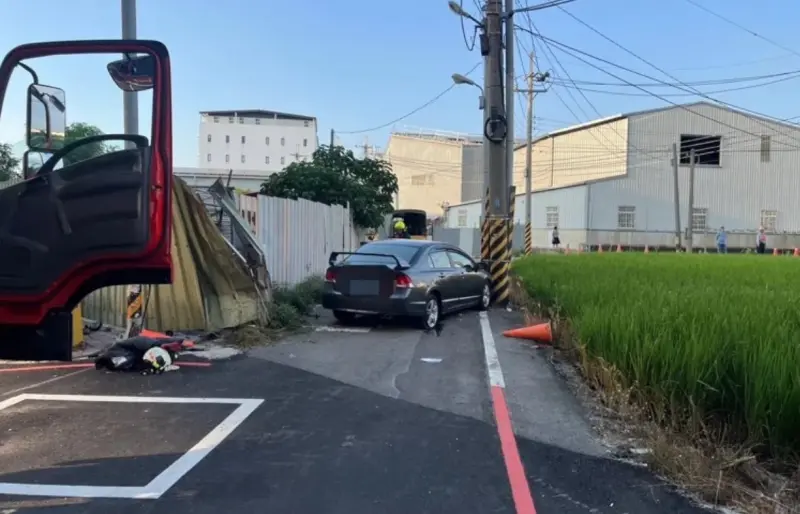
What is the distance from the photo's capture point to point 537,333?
10.4m

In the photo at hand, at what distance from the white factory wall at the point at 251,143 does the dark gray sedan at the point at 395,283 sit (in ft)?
277

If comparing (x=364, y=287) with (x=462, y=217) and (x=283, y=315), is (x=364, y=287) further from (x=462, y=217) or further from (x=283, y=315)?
(x=462, y=217)

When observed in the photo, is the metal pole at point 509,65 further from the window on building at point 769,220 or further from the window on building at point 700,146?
the window on building at point 769,220

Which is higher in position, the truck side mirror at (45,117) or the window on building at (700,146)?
the window on building at (700,146)

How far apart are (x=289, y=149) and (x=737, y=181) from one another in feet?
202

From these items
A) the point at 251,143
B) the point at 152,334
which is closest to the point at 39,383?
the point at 152,334

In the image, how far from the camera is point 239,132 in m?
96.8

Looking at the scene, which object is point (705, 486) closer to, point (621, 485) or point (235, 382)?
point (621, 485)

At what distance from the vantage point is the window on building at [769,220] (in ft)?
159

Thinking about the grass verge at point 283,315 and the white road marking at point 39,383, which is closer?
the white road marking at point 39,383

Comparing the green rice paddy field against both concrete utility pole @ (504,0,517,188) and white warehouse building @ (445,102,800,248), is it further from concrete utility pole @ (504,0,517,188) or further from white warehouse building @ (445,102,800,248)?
white warehouse building @ (445,102,800,248)

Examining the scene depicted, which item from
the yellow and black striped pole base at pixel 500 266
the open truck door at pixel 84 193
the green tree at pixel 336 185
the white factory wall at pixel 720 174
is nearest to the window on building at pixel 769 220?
the white factory wall at pixel 720 174

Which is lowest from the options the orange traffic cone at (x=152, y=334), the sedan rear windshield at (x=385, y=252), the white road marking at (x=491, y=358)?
the white road marking at (x=491, y=358)

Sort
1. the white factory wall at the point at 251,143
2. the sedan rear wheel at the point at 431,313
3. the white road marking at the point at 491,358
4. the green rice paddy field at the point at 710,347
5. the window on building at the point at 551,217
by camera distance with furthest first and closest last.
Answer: the white factory wall at the point at 251,143
the window on building at the point at 551,217
the sedan rear wheel at the point at 431,313
the white road marking at the point at 491,358
the green rice paddy field at the point at 710,347
